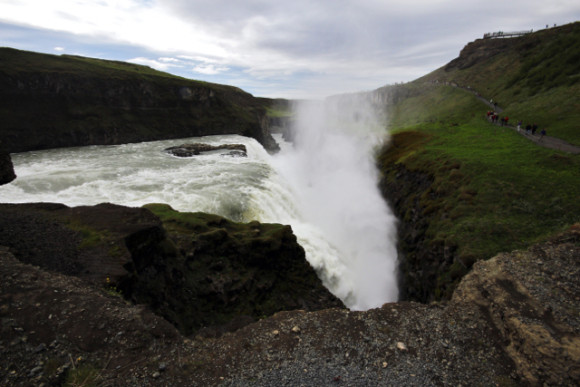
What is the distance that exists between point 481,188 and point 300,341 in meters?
21.1

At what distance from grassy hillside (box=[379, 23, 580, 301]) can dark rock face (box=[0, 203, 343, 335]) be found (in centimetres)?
884

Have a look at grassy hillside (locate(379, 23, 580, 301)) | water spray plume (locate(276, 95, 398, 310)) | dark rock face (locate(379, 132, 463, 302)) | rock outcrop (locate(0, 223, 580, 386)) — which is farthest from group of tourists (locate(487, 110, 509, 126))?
rock outcrop (locate(0, 223, 580, 386))

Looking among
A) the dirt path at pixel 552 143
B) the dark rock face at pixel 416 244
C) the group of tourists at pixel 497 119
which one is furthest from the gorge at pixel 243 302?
the group of tourists at pixel 497 119

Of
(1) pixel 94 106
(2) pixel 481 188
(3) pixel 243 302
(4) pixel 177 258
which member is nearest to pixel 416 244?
(2) pixel 481 188

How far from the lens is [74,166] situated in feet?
134

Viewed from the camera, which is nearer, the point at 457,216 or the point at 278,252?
the point at 278,252

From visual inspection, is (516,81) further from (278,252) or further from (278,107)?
(278,107)

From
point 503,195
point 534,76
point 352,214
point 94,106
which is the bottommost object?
point 352,214

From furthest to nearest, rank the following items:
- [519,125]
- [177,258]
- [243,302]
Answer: [519,125]
[243,302]
[177,258]

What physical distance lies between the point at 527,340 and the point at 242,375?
30.2 feet

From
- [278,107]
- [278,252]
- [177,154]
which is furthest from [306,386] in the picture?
[278,107]

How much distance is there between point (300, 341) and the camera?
9.99m

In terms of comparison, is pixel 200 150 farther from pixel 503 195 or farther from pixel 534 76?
pixel 534 76

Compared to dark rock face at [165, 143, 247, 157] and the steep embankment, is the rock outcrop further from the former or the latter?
the steep embankment
